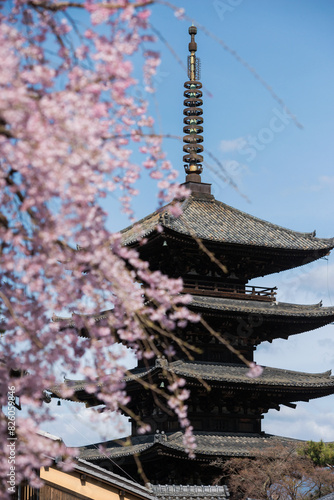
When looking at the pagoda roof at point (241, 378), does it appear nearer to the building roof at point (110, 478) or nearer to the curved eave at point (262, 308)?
the curved eave at point (262, 308)

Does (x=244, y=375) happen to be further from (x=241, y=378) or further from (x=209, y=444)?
(x=209, y=444)

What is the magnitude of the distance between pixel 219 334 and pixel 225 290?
6.03 feet

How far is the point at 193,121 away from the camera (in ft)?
105

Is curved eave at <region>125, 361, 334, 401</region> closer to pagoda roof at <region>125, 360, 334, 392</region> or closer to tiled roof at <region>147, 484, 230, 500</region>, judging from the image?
pagoda roof at <region>125, 360, 334, 392</region>

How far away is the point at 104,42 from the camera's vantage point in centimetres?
704

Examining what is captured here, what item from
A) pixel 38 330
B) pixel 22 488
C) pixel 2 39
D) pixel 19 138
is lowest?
pixel 22 488

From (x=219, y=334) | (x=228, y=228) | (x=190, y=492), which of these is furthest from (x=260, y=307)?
(x=190, y=492)

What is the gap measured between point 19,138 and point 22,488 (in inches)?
531

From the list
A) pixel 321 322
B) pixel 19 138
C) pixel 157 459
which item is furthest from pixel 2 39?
pixel 321 322

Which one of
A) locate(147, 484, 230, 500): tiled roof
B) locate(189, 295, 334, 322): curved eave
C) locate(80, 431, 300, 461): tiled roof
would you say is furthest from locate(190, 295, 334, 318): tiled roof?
locate(147, 484, 230, 500): tiled roof

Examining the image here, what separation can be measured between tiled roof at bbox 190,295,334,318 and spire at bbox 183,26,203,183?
581 centimetres

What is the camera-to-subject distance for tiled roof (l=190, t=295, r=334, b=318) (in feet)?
88.9

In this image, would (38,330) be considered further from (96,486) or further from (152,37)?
(96,486)

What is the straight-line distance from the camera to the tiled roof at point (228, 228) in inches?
1115
